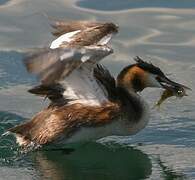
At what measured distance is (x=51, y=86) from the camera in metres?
9.59

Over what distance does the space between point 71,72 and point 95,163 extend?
893 millimetres

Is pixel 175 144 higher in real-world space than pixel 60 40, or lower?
lower

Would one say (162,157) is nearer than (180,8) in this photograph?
Yes

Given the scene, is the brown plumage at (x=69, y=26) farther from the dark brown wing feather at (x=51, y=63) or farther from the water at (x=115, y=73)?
Result: the dark brown wing feather at (x=51, y=63)

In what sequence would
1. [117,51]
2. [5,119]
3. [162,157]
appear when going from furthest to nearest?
[117,51] < [5,119] < [162,157]

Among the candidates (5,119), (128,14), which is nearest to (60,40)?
(5,119)

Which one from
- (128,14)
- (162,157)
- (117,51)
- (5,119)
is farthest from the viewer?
(128,14)

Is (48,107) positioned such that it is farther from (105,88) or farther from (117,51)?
(117,51)

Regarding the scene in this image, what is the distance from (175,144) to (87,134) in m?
0.86

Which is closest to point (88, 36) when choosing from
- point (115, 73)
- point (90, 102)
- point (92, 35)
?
point (92, 35)

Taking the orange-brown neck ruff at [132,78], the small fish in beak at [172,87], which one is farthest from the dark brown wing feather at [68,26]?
the small fish in beak at [172,87]

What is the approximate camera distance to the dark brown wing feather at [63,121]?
941 centimetres

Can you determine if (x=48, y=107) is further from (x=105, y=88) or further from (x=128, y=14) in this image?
(x=128, y=14)

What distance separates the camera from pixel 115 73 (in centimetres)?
1130
